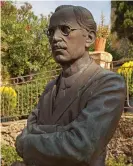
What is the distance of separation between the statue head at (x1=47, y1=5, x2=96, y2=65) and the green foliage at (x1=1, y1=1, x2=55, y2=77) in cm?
1095

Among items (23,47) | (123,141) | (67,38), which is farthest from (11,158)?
(23,47)

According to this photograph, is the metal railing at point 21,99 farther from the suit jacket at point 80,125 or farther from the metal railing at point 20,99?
the suit jacket at point 80,125

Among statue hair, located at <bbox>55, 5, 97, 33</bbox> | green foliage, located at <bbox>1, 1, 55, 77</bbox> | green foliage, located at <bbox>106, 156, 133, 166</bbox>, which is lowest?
green foliage, located at <bbox>106, 156, 133, 166</bbox>

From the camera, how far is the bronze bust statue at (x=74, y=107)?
187 cm

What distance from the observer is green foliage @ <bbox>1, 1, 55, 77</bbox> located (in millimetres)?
13094

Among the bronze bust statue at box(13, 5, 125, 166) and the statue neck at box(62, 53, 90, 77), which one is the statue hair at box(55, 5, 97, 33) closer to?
the bronze bust statue at box(13, 5, 125, 166)

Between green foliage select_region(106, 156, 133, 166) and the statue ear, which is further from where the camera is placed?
green foliage select_region(106, 156, 133, 166)

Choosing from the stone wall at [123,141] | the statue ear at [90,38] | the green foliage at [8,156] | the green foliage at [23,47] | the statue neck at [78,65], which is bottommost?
the green foliage at [8,156]

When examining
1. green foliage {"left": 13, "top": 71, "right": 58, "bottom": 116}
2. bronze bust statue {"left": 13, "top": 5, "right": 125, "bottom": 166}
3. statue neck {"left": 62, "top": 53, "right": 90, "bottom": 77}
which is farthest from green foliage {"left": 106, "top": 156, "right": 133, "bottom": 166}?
statue neck {"left": 62, "top": 53, "right": 90, "bottom": 77}

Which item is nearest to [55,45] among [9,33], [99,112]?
[99,112]

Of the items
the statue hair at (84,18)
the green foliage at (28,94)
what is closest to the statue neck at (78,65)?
the statue hair at (84,18)

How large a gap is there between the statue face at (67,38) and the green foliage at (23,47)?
431 inches

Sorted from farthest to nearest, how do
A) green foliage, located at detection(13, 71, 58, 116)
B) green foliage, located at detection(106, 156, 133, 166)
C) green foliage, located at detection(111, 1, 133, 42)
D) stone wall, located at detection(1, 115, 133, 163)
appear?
green foliage, located at detection(111, 1, 133, 42) < green foliage, located at detection(13, 71, 58, 116) < stone wall, located at detection(1, 115, 133, 163) < green foliage, located at detection(106, 156, 133, 166)

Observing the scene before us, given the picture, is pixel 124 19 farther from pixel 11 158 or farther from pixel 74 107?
pixel 74 107
